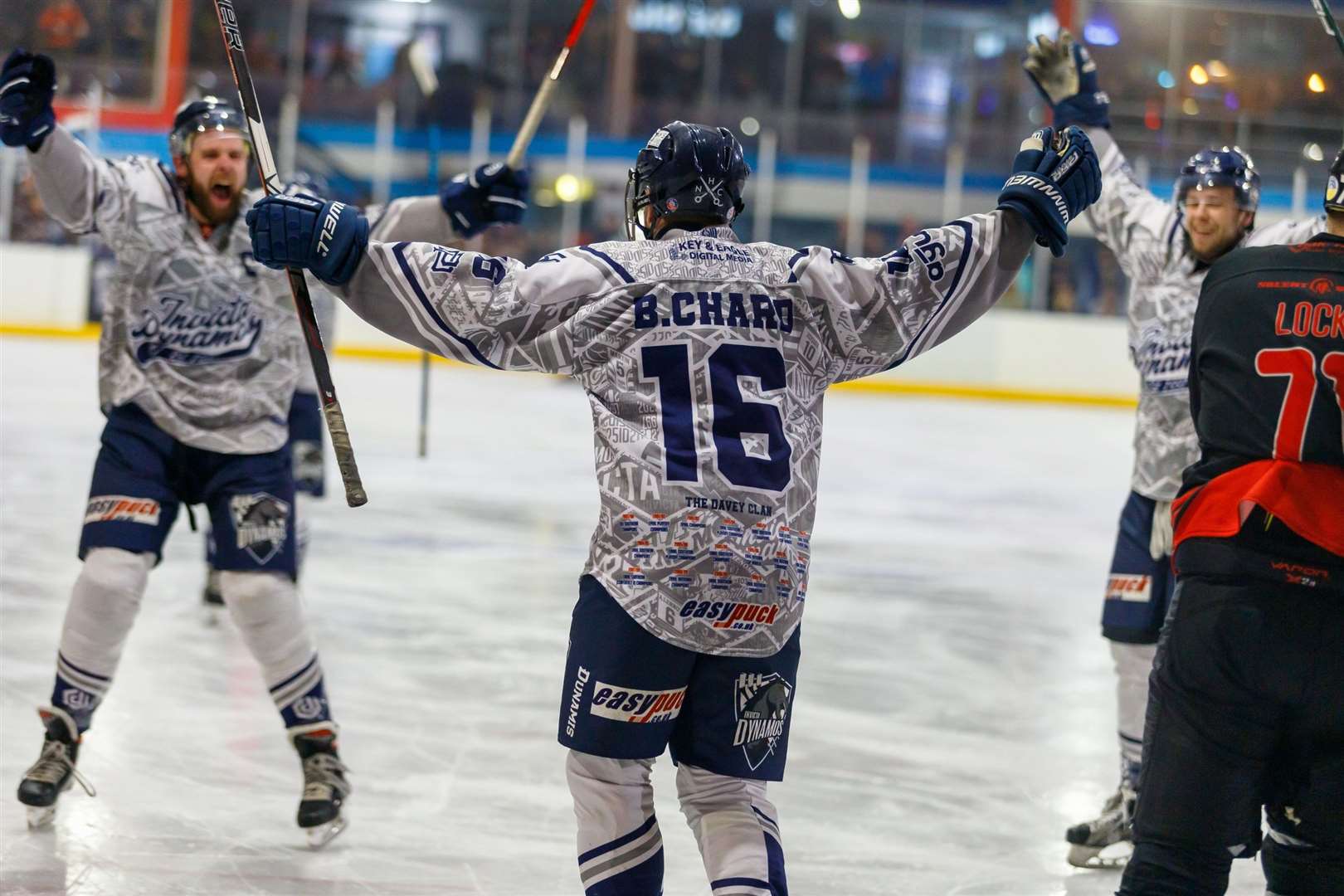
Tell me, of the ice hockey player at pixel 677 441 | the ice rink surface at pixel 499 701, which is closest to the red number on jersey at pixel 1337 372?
the ice hockey player at pixel 677 441

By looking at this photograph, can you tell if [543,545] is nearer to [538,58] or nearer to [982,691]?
[982,691]

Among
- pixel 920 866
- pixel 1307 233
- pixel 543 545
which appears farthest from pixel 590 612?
pixel 543 545

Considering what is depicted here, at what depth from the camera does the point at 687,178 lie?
7.34ft

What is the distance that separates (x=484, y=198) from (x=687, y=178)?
1331 millimetres

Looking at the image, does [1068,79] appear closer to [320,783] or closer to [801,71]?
[320,783]

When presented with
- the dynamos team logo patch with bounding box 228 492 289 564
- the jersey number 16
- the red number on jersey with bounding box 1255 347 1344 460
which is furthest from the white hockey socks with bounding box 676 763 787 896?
the dynamos team logo patch with bounding box 228 492 289 564

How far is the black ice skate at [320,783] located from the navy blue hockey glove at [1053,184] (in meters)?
1.74

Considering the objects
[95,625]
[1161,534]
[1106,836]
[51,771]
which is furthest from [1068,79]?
→ [51,771]

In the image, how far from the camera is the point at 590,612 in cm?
217

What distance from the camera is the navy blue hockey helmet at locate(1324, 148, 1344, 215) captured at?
2297mm

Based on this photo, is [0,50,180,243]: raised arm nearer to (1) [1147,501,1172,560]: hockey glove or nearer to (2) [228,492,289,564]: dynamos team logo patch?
(2) [228,492,289,564]: dynamos team logo patch

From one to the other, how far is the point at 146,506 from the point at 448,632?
188 cm

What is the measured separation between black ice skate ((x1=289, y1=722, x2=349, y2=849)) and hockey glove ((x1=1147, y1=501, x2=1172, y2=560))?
1676mm

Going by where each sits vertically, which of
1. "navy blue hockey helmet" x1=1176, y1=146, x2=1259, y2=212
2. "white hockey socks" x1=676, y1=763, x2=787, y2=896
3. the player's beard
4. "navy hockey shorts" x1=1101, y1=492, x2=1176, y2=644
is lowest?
"white hockey socks" x1=676, y1=763, x2=787, y2=896
